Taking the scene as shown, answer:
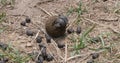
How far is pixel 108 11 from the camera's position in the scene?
4945 millimetres

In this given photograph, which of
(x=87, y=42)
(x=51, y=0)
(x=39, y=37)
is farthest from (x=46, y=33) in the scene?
(x=51, y=0)

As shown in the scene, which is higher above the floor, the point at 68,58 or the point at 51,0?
the point at 51,0

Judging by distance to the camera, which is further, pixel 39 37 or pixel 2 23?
pixel 2 23

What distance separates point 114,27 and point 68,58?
0.89m

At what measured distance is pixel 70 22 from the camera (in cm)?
474

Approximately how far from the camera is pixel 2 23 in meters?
4.78

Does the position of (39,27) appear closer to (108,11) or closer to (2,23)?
(2,23)

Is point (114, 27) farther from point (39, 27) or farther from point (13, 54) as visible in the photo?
point (13, 54)

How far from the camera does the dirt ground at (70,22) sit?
4.21 m

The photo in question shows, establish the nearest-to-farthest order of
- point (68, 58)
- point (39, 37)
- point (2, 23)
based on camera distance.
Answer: point (68, 58)
point (39, 37)
point (2, 23)

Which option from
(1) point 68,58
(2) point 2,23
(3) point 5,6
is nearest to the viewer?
(1) point 68,58

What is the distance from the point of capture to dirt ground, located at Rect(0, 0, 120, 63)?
166 inches

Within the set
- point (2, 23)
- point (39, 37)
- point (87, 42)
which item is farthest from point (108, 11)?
point (2, 23)

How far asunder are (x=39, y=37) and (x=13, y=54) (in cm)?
44
